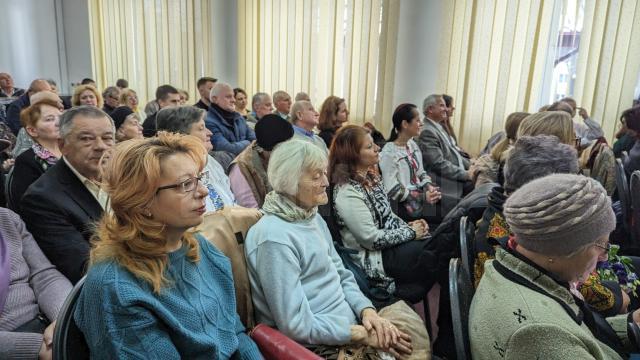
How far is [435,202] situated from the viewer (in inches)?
129

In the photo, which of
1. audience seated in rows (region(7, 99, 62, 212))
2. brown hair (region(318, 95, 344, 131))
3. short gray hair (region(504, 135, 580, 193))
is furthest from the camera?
brown hair (region(318, 95, 344, 131))

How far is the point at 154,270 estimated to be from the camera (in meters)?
1.07

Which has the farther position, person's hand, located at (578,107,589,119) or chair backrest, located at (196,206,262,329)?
person's hand, located at (578,107,589,119)

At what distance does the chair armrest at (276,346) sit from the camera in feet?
4.09

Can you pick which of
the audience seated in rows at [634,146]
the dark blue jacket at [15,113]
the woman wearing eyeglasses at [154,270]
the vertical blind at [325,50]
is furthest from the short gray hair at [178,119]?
the vertical blind at [325,50]

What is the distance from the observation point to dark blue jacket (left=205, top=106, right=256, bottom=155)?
12.1ft

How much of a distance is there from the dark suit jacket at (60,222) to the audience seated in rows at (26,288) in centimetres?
3

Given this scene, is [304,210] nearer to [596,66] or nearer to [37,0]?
[596,66]

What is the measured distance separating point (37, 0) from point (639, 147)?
31.9 ft

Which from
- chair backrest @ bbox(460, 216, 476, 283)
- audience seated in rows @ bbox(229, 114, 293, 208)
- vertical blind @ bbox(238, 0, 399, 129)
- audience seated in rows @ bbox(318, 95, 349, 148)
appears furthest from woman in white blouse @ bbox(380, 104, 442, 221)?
vertical blind @ bbox(238, 0, 399, 129)

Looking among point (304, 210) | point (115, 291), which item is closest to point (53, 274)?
point (115, 291)

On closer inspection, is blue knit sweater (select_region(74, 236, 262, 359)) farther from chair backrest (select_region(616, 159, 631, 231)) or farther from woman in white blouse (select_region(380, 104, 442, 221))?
chair backrest (select_region(616, 159, 631, 231))

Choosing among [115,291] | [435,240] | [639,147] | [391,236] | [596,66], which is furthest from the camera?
[596,66]

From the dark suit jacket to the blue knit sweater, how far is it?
548 millimetres
